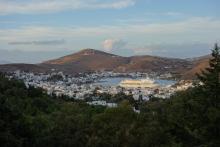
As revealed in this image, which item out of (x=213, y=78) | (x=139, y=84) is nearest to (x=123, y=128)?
(x=213, y=78)

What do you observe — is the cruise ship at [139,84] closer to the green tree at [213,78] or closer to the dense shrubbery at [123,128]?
the dense shrubbery at [123,128]

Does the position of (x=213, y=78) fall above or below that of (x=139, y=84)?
above

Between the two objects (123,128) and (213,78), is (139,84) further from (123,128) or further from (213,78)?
(213,78)

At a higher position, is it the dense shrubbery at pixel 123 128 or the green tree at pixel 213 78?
the green tree at pixel 213 78

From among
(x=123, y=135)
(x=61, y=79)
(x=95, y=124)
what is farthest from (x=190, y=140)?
(x=61, y=79)

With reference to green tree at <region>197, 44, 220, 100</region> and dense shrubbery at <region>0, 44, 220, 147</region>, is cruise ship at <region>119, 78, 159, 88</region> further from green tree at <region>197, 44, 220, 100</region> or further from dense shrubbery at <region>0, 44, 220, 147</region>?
green tree at <region>197, 44, 220, 100</region>

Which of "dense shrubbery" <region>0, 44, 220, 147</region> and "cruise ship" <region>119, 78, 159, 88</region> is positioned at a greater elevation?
"dense shrubbery" <region>0, 44, 220, 147</region>

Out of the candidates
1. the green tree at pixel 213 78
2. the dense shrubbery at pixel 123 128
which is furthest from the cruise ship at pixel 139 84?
the green tree at pixel 213 78

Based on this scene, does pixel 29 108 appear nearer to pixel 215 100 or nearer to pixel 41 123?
pixel 41 123

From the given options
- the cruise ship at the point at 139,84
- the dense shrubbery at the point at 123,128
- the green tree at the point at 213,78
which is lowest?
the cruise ship at the point at 139,84

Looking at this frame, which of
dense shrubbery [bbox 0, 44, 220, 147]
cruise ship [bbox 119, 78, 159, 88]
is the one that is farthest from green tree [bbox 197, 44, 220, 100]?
cruise ship [bbox 119, 78, 159, 88]

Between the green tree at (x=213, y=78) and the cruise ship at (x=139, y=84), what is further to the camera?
the cruise ship at (x=139, y=84)
